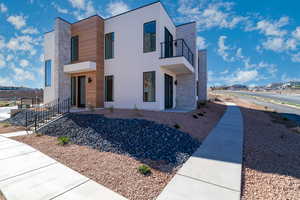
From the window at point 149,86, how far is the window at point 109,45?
3.59 metres

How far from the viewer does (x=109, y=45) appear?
11.2 m

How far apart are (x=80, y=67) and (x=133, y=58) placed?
4.02m

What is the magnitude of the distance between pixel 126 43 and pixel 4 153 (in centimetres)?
876

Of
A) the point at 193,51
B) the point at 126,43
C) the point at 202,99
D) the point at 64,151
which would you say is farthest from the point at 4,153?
the point at 202,99

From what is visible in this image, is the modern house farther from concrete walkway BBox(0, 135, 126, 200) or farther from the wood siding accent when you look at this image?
concrete walkway BBox(0, 135, 126, 200)

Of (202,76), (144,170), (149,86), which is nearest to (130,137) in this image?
(144,170)

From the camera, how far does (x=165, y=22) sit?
33.4ft

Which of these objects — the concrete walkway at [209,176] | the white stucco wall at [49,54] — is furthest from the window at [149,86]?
the white stucco wall at [49,54]

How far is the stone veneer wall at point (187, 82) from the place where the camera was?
12109 mm

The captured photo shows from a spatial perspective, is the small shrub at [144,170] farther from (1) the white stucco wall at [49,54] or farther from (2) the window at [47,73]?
(2) the window at [47,73]

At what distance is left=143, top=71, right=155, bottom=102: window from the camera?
31.1 feet

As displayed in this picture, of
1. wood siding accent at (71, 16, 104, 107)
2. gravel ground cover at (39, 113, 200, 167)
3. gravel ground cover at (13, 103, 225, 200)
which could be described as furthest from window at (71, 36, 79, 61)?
gravel ground cover at (13, 103, 225, 200)

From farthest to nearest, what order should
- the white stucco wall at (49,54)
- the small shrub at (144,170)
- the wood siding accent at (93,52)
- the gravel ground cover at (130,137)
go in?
the white stucco wall at (49,54) → the wood siding accent at (93,52) → the gravel ground cover at (130,137) → the small shrub at (144,170)

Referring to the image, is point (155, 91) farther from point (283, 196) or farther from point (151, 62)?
point (283, 196)
